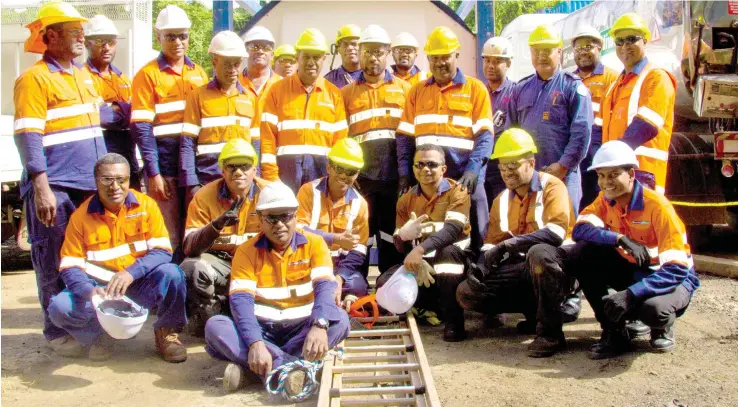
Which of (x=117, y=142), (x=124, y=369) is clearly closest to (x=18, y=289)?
(x=117, y=142)

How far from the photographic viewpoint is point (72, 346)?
491 cm

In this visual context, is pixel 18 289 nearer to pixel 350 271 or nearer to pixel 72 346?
pixel 72 346

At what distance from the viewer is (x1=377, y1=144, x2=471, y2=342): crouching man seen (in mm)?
5191

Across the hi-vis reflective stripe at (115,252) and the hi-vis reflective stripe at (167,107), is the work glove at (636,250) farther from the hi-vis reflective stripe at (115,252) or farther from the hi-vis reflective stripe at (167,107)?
the hi-vis reflective stripe at (167,107)

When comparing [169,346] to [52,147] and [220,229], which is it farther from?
[52,147]

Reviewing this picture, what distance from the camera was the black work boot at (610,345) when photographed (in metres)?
4.61

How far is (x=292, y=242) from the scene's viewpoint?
4.38 m

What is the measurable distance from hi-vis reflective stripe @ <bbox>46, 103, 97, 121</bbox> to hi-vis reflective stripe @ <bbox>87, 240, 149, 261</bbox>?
101cm

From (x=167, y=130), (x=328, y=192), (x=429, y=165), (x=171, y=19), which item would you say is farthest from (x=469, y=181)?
(x=171, y=19)

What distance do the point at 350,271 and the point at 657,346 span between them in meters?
2.11

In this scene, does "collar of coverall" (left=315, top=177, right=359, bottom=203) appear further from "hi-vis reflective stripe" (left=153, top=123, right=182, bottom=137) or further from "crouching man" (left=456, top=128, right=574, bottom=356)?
"hi-vis reflective stripe" (left=153, top=123, right=182, bottom=137)

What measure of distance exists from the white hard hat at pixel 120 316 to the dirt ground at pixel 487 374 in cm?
33

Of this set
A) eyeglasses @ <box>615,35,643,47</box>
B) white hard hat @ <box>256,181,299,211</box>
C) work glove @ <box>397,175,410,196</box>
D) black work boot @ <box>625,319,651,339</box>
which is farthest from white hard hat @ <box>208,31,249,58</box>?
black work boot @ <box>625,319,651,339</box>

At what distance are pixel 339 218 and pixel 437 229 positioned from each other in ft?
2.40
